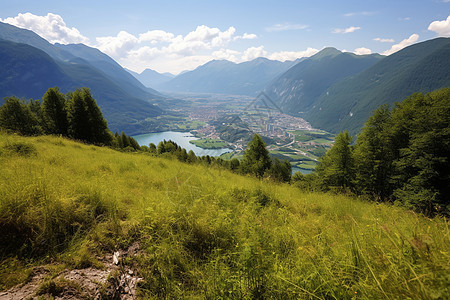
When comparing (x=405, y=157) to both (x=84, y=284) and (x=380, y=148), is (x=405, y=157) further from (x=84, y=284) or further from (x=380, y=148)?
(x=84, y=284)

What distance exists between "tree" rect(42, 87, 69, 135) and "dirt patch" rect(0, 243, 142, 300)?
31367 mm

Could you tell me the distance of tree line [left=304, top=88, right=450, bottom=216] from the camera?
13.4 meters

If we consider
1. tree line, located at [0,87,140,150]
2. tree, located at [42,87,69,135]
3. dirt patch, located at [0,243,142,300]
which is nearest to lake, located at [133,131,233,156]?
tree line, located at [0,87,140,150]

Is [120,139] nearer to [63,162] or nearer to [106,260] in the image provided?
[63,162]

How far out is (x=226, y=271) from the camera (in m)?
2.86

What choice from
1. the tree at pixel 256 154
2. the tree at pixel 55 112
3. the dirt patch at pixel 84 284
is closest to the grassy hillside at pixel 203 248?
the dirt patch at pixel 84 284

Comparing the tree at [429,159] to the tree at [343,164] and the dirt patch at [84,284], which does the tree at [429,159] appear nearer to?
the tree at [343,164]

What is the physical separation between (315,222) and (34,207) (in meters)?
6.28

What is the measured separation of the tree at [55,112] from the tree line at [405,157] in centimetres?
3265

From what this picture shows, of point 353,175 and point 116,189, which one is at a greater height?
point 116,189

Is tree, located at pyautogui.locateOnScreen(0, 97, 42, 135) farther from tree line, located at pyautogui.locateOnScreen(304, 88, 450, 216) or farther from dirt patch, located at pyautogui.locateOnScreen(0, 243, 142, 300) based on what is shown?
tree line, located at pyautogui.locateOnScreen(304, 88, 450, 216)

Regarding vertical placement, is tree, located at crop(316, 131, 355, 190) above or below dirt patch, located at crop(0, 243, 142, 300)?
below

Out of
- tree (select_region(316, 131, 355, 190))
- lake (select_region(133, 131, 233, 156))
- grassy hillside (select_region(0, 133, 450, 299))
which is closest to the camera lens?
grassy hillside (select_region(0, 133, 450, 299))

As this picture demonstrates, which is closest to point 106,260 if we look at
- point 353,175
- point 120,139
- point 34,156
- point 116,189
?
point 116,189
